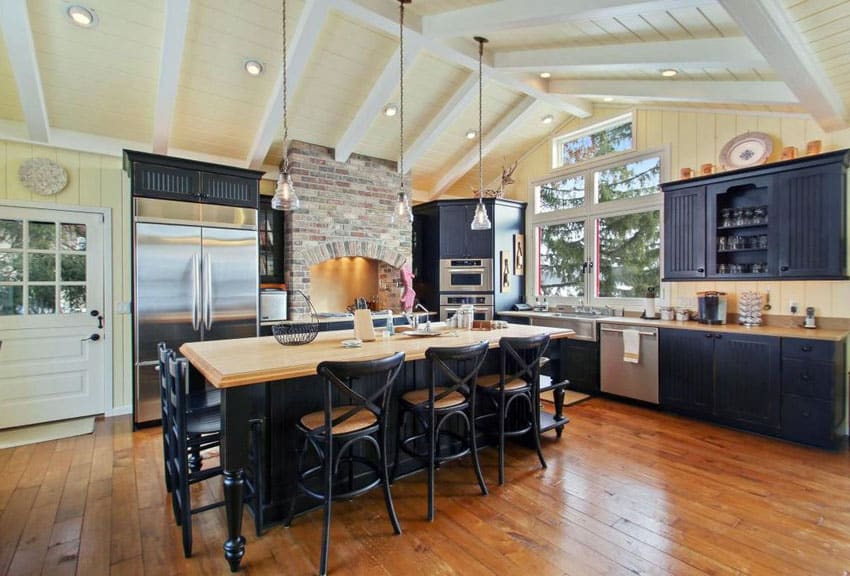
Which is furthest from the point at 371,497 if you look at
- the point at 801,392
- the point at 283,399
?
the point at 801,392

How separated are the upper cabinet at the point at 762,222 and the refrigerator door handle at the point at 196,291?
4761 mm

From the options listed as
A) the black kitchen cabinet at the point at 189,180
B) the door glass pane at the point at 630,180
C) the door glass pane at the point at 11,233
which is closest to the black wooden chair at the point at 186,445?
the black kitchen cabinet at the point at 189,180

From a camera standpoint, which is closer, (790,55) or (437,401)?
(437,401)

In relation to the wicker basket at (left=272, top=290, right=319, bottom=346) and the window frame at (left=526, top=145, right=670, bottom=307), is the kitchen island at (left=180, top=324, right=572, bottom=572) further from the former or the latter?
the window frame at (left=526, top=145, right=670, bottom=307)

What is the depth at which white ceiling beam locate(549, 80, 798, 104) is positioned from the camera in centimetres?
347

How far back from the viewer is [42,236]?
3.96 metres

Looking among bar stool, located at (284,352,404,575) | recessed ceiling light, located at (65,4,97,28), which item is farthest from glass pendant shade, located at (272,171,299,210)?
recessed ceiling light, located at (65,4,97,28)

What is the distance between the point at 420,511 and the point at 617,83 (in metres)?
4.26

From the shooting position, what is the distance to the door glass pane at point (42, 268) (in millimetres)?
3930

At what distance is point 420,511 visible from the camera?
2.47 meters

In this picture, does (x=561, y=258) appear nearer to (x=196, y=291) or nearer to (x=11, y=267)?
(x=196, y=291)

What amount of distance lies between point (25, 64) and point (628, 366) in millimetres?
5829

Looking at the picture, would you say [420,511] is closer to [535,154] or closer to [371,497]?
[371,497]

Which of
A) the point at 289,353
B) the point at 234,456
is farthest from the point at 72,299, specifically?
the point at 234,456
